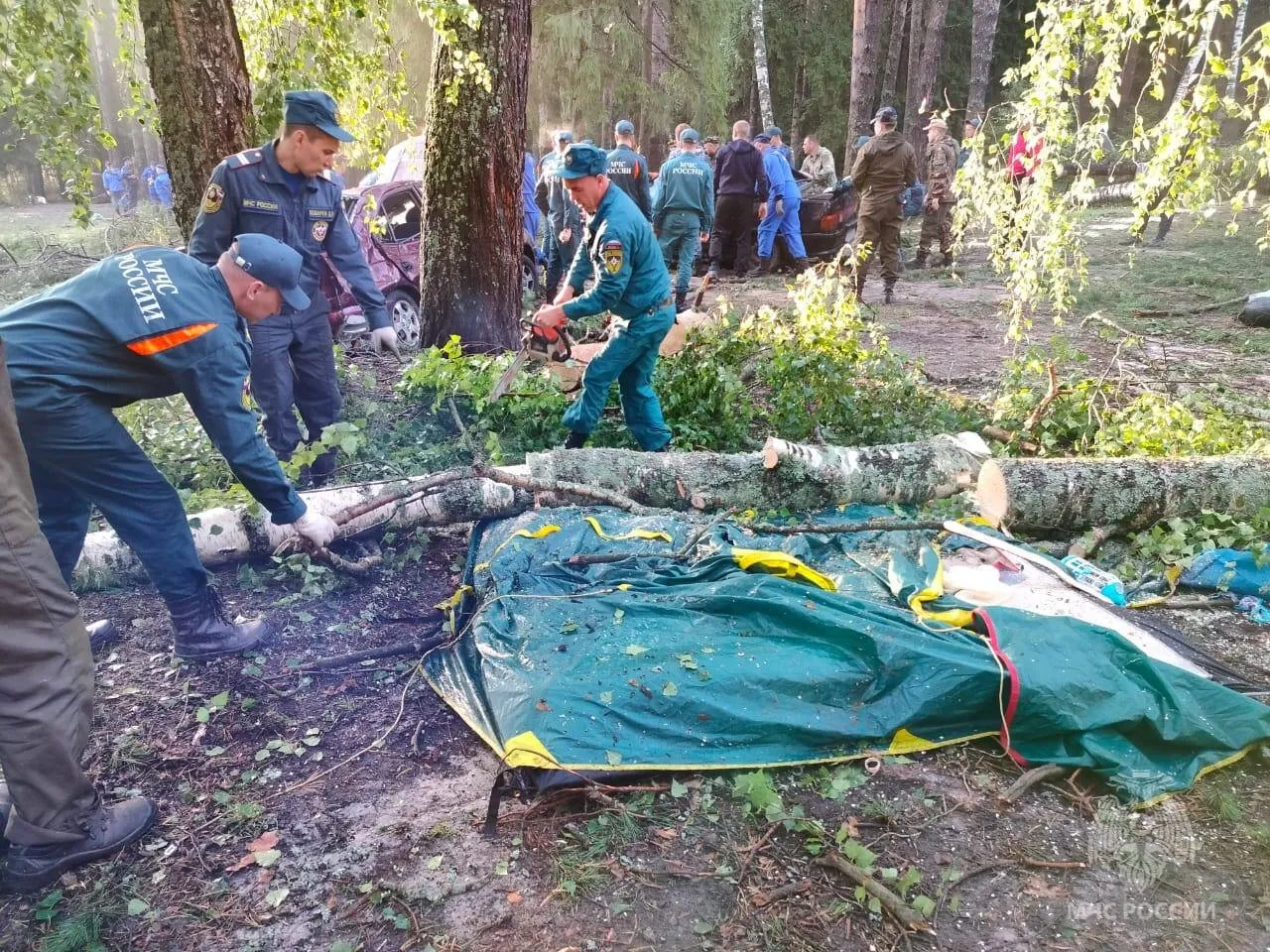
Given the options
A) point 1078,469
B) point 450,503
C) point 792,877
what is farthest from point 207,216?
point 1078,469

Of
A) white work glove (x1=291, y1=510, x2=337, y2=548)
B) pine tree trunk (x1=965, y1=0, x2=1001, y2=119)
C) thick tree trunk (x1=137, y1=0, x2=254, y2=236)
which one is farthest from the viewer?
pine tree trunk (x1=965, y1=0, x2=1001, y2=119)

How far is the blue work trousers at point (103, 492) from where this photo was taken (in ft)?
8.93

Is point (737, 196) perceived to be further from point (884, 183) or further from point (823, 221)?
point (884, 183)

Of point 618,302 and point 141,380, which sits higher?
point 618,302

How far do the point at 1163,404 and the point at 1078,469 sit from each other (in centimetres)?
A: 121

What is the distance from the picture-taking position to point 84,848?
2289mm

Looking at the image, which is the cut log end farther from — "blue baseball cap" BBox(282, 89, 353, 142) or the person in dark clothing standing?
the person in dark clothing standing

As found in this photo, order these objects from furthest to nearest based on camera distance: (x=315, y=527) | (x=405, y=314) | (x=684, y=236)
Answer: (x=684, y=236), (x=405, y=314), (x=315, y=527)

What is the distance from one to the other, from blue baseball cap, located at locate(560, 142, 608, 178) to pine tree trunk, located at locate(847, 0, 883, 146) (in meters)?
9.90

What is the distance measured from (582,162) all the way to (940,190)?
7972mm

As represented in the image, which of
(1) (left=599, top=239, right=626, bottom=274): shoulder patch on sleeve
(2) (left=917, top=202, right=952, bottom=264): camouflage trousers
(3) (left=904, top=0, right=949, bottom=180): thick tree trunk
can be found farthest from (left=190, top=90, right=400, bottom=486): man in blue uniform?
(3) (left=904, top=0, right=949, bottom=180): thick tree trunk

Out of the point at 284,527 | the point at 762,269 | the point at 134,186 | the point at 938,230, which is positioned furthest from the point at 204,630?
the point at 134,186

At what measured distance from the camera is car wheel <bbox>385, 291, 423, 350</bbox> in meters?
7.58

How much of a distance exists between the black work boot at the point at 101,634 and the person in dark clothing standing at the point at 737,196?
853 centimetres
